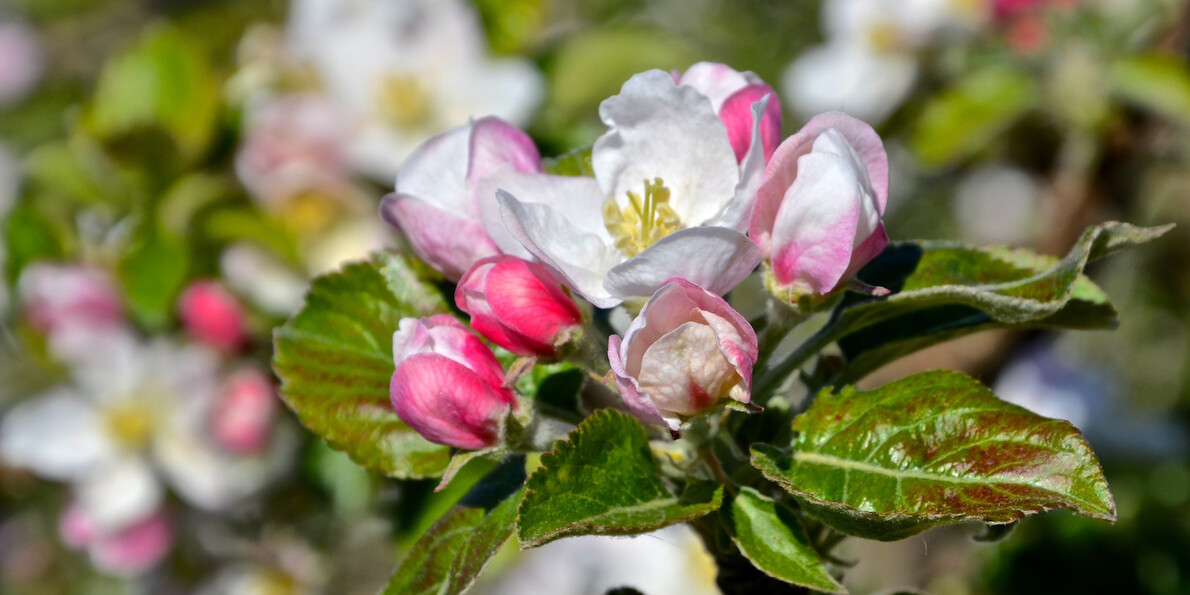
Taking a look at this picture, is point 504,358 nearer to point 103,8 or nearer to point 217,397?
point 217,397

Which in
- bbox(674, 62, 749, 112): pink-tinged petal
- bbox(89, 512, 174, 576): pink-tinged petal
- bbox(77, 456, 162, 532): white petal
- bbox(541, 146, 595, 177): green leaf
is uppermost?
bbox(674, 62, 749, 112): pink-tinged petal

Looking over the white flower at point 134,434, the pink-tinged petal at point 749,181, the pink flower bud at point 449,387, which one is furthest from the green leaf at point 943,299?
the white flower at point 134,434

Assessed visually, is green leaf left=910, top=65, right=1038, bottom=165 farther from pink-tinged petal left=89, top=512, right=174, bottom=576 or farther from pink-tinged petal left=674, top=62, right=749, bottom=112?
pink-tinged petal left=89, top=512, right=174, bottom=576

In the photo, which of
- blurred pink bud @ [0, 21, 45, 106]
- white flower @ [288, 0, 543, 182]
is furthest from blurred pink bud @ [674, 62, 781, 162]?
blurred pink bud @ [0, 21, 45, 106]

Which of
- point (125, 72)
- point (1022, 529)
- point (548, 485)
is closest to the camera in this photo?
point (548, 485)

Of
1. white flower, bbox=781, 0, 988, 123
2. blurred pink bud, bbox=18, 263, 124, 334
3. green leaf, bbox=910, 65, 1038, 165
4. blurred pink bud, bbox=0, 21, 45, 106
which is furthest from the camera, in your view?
blurred pink bud, bbox=0, 21, 45, 106

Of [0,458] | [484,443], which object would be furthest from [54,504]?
[484,443]

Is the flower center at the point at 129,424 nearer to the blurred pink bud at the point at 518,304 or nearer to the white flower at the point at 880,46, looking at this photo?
the blurred pink bud at the point at 518,304

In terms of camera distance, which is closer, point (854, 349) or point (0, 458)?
point (854, 349)
